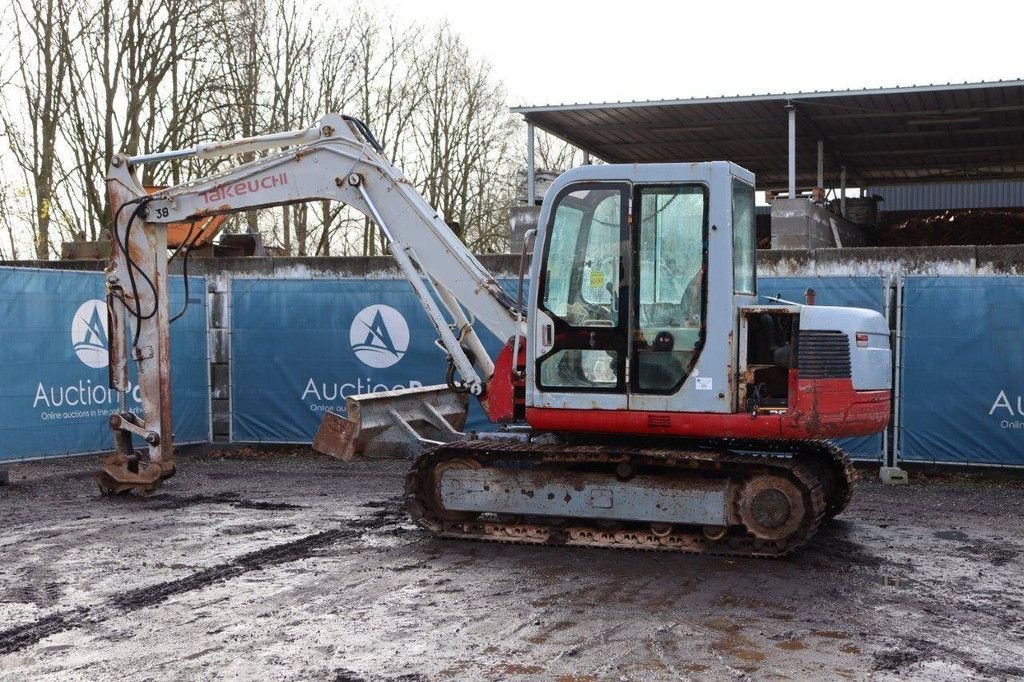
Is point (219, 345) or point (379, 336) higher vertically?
point (379, 336)

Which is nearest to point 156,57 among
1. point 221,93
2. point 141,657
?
point 221,93

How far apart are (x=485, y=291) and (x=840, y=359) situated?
3.00m

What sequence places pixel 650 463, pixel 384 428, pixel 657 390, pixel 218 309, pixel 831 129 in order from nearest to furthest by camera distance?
pixel 657 390 < pixel 650 463 < pixel 384 428 < pixel 218 309 < pixel 831 129

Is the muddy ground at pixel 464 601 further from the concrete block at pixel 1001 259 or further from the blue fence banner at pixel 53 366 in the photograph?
the concrete block at pixel 1001 259

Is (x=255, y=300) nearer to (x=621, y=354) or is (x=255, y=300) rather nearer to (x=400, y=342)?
(x=400, y=342)

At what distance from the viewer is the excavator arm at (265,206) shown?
974 centimetres

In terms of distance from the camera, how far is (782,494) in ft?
27.2

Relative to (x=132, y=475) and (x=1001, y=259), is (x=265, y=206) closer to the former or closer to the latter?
(x=132, y=475)

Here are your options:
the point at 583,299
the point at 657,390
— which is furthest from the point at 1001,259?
the point at 583,299

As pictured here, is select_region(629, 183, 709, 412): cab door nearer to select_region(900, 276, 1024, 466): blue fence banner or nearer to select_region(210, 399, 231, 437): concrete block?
select_region(900, 276, 1024, 466): blue fence banner

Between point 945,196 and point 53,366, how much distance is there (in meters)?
23.8

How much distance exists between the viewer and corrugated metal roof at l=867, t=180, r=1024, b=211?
28828 mm

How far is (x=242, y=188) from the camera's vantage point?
10531 millimetres

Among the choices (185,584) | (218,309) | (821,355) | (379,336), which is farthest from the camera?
(218,309)
